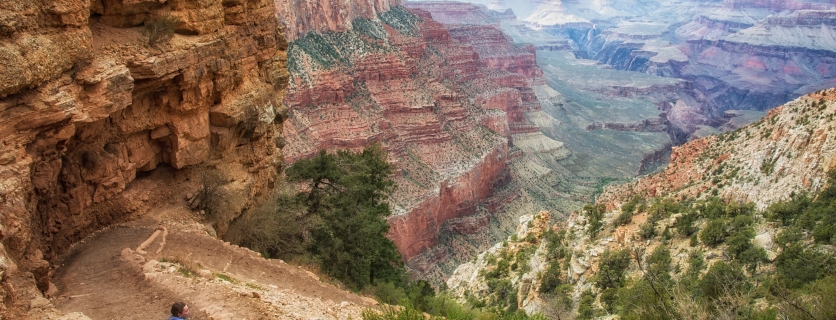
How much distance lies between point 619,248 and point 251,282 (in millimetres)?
14046

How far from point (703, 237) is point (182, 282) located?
15.7 metres

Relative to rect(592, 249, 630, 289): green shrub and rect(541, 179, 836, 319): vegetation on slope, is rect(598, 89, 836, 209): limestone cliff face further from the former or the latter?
rect(592, 249, 630, 289): green shrub

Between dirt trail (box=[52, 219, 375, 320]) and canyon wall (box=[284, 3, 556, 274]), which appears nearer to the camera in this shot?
dirt trail (box=[52, 219, 375, 320])

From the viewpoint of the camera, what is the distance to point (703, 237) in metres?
20.4

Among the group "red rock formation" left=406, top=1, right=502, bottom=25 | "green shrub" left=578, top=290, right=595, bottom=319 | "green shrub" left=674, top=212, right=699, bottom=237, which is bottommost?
"red rock formation" left=406, top=1, right=502, bottom=25

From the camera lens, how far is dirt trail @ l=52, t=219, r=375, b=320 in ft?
38.5

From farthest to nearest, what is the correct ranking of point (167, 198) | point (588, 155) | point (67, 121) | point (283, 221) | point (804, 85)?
point (804, 85) < point (588, 155) < point (283, 221) < point (167, 198) < point (67, 121)

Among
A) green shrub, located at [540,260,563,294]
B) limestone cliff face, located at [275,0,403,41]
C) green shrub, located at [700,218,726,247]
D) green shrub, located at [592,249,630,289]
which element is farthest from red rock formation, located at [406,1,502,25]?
green shrub, located at [700,218,726,247]

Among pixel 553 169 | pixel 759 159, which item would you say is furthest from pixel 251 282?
pixel 553 169

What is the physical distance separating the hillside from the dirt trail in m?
7.26

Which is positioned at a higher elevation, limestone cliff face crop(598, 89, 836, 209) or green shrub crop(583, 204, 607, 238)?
limestone cliff face crop(598, 89, 836, 209)

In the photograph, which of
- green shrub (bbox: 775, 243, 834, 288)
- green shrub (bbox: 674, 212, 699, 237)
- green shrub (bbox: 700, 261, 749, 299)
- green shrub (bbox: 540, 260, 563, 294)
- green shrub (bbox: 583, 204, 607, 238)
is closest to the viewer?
green shrub (bbox: 775, 243, 834, 288)

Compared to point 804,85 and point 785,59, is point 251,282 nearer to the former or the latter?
point 804,85

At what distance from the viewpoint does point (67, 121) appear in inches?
499
